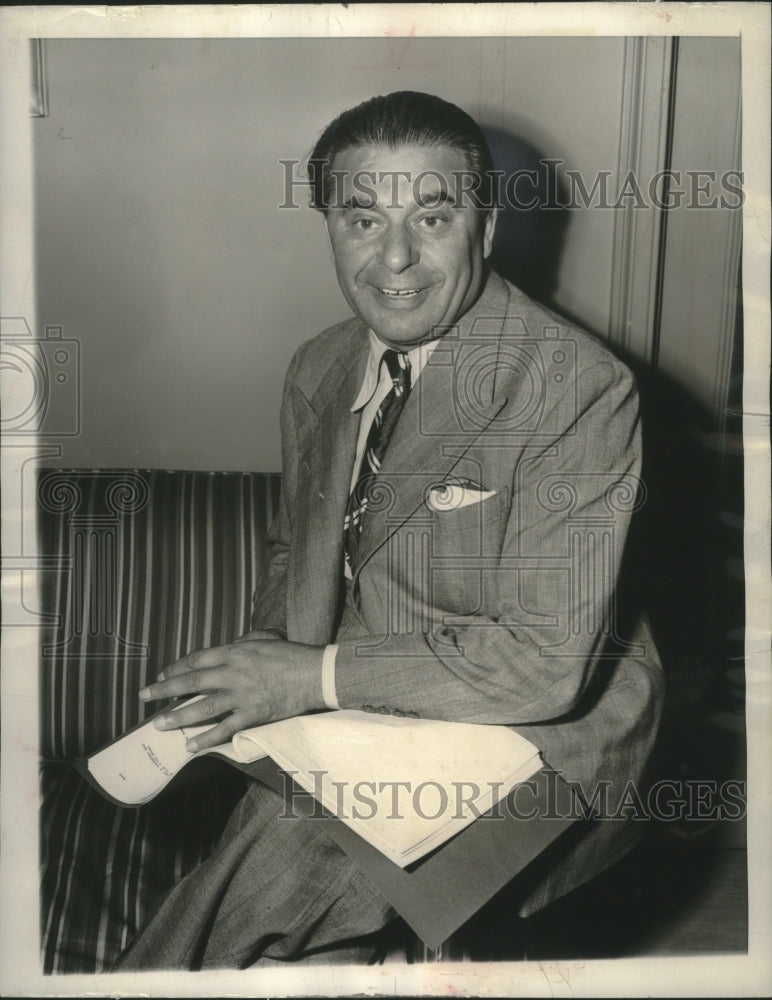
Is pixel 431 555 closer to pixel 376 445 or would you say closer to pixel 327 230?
pixel 376 445

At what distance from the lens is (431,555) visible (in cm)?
112

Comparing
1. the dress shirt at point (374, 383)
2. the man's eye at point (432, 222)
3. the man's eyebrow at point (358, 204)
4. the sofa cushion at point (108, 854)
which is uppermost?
the man's eyebrow at point (358, 204)

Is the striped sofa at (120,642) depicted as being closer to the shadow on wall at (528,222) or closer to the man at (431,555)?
the man at (431,555)

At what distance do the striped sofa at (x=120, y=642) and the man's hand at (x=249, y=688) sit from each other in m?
0.10

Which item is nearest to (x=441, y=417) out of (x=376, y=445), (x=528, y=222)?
(x=376, y=445)

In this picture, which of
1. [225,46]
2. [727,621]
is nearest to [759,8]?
[225,46]

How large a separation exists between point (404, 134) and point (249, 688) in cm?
68

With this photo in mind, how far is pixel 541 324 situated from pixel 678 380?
305 millimetres

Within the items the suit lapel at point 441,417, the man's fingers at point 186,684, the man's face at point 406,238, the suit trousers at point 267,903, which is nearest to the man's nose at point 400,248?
the man's face at point 406,238

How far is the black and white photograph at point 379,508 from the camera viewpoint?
106 cm

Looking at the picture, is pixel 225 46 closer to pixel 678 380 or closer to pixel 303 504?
pixel 303 504

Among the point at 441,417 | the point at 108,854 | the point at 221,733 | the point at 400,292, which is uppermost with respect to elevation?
the point at 400,292

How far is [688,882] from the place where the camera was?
1242 millimetres

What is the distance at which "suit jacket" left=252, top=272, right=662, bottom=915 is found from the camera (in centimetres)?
107
